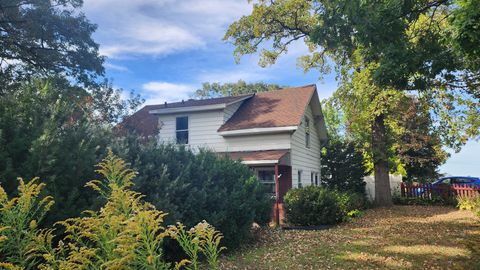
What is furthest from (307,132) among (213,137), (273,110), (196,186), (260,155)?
(196,186)

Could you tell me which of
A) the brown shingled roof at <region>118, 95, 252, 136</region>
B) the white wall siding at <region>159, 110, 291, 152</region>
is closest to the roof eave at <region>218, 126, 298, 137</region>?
the white wall siding at <region>159, 110, 291, 152</region>

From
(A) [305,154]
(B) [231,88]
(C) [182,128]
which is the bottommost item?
(A) [305,154]

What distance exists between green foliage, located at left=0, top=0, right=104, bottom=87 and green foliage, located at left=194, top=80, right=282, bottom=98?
101 feet

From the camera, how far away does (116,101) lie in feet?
79.7

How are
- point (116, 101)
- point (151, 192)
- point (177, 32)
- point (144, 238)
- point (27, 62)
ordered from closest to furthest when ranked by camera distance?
point (144, 238) < point (151, 192) < point (177, 32) < point (27, 62) < point (116, 101)

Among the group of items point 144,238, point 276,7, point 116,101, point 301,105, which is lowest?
point 144,238

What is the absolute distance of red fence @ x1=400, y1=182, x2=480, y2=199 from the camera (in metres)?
20.5

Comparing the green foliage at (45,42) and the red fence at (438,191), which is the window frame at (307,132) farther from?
the green foliage at (45,42)

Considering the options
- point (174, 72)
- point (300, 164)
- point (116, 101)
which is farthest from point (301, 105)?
point (116, 101)

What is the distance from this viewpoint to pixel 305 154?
20750 mm

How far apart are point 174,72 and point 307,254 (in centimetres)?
998

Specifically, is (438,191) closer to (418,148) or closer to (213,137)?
(418,148)

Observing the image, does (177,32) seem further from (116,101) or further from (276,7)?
(116,101)

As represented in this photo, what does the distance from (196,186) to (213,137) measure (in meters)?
10.8
